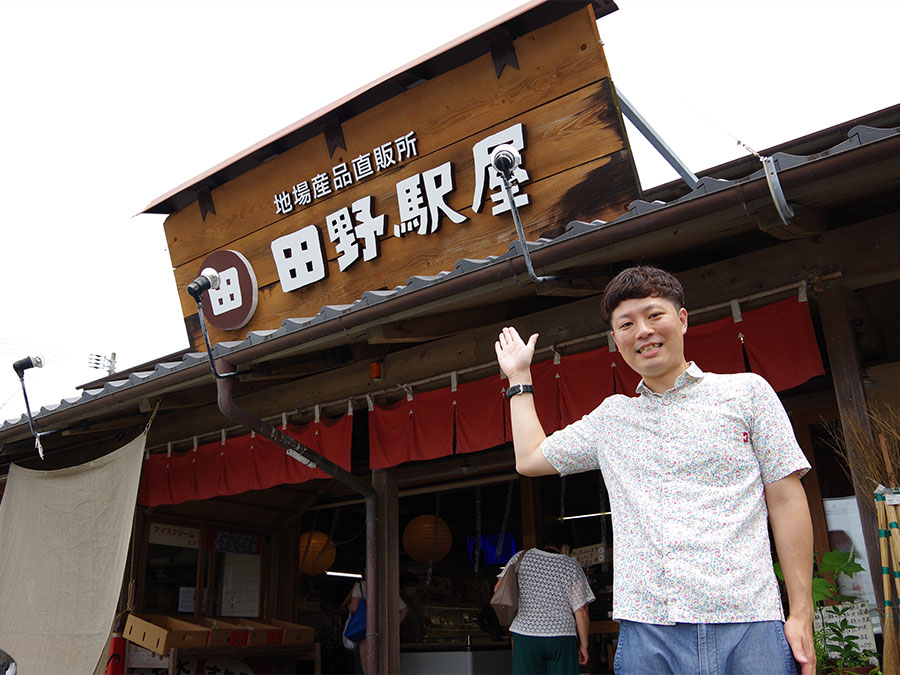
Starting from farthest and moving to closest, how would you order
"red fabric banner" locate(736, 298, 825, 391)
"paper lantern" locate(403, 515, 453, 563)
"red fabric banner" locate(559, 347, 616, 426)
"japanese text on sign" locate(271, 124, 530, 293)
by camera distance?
"paper lantern" locate(403, 515, 453, 563) → "japanese text on sign" locate(271, 124, 530, 293) → "red fabric banner" locate(559, 347, 616, 426) → "red fabric banner" locate(736, 298, 825, 391)

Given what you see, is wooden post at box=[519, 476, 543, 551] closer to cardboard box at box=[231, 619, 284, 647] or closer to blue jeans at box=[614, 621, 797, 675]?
cardboard box at box=[231, 619, 284, 647]

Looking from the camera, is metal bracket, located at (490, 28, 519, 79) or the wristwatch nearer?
the wristwatch

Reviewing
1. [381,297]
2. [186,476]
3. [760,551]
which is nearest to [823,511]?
[381,297]

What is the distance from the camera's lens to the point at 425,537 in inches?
425

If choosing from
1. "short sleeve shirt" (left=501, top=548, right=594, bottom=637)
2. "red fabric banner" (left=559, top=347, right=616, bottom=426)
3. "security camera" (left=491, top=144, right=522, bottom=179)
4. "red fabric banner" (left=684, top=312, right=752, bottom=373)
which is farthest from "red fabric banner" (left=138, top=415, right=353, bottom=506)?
"security camera" (left=491, top=144, right=522, bottom=179)

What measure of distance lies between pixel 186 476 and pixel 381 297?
4.23 meters

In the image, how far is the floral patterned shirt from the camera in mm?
1908

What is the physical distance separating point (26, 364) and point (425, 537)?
5.76 meters

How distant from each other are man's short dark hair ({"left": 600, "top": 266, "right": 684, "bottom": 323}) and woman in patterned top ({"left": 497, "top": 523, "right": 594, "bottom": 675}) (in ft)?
17.0

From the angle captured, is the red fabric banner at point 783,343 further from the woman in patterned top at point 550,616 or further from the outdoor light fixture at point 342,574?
the outdoor light fixture at point 342,574

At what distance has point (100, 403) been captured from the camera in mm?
6867

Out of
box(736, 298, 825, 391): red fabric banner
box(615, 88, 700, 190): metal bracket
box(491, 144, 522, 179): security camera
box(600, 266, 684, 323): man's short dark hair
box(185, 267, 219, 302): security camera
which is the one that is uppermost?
box(615, 88, 700, 190): metal bracket

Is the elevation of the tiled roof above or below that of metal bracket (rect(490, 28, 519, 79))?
below

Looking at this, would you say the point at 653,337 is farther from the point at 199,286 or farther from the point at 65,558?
A: the point at 65,558
